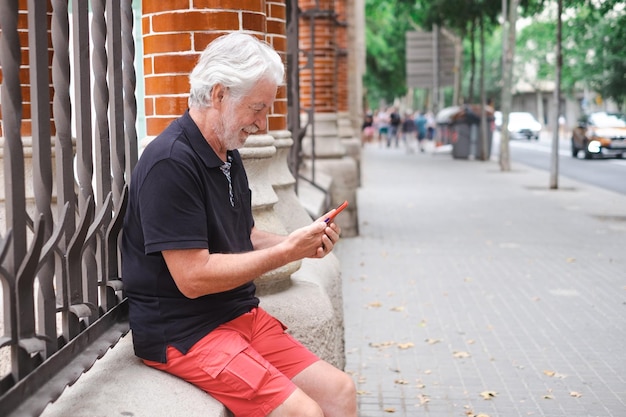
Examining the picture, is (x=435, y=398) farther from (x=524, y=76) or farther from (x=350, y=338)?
(x=524, y=76)

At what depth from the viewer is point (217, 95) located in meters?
2.90

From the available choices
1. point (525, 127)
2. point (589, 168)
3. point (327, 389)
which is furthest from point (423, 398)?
point (525, 127)

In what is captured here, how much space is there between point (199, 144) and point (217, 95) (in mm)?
161

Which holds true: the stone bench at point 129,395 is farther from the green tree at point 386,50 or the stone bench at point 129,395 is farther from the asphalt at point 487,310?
the green tree at point 386,50

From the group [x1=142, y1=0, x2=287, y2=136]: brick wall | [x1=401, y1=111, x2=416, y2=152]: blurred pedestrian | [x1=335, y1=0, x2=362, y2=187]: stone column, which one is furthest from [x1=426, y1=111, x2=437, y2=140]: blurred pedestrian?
[x1=142, y1=0, x2=287, y2=136]: brick wall

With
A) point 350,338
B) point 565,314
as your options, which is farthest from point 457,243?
point 350,338

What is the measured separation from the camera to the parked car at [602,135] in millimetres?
30984

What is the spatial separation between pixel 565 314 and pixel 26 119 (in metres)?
5.08

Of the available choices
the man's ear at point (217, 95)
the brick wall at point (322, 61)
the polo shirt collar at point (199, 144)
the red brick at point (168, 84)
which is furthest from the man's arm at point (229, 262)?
the brick wall at point (322, 61)

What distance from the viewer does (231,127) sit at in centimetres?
294

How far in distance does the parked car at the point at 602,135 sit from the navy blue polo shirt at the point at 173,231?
97.5ft

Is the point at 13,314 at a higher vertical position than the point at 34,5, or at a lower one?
lower

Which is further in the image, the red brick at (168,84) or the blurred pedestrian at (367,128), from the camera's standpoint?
the blurred pedestrian at (367,128)

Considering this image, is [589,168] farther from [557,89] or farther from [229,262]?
[229,262]
